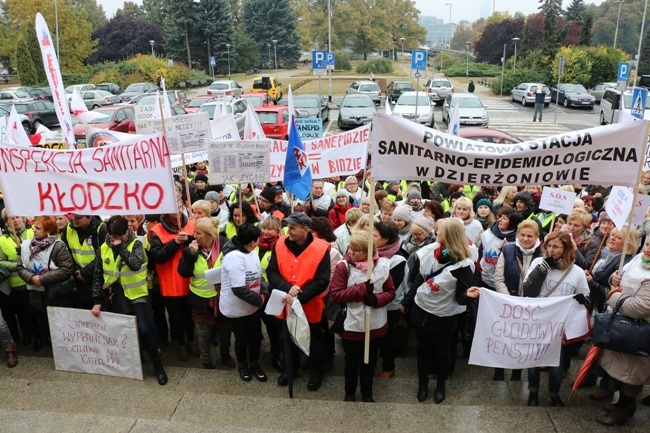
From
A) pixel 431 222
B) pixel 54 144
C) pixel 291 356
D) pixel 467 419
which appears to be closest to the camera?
pixel 467 419

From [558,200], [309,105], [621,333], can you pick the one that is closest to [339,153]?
[558,200]

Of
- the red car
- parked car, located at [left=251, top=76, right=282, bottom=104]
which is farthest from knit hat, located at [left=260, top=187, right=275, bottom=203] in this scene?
parked car, located at [left=251, top=76, right=282, bottom=104]

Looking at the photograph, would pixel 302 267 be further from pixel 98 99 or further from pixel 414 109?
pixel 98 99

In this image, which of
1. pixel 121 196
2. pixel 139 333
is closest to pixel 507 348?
pixel 139 333

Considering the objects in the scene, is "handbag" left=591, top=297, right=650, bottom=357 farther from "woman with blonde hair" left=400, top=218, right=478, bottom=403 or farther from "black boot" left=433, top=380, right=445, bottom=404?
"black boot" left=433, top=380, right=445, bottom=404

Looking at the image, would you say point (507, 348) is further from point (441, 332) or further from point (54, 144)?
point (54, 144)

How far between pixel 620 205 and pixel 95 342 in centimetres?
515

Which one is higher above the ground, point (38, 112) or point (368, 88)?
point (368, 88)

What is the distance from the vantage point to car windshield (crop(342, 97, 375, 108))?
25125 millimetres

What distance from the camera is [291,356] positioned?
5.24 m

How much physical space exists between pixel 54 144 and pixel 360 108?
15224 mm

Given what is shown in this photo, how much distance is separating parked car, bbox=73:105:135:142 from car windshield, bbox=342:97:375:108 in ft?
30.1

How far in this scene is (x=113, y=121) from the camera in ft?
69.4

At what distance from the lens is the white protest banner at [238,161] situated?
6.58m
